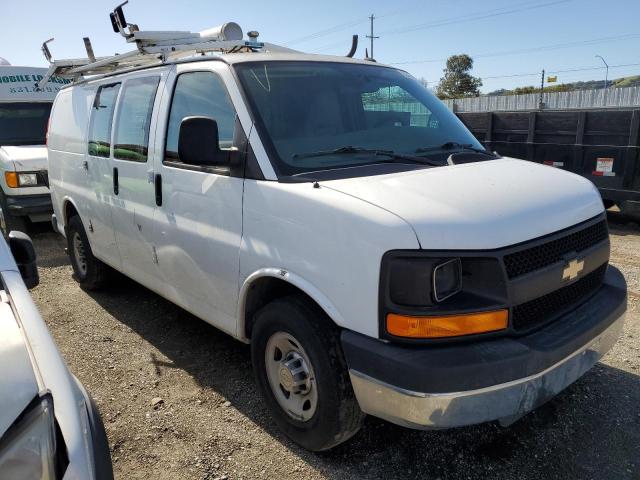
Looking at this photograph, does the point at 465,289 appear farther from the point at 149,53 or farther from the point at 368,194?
the point at 149,53

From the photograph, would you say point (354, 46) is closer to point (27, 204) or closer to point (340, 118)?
point (340, 118)

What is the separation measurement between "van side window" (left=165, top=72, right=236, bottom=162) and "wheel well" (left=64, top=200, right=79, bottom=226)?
97.5 inches

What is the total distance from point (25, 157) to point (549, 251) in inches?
306

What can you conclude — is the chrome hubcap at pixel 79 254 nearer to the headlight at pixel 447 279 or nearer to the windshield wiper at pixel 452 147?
the windshield wiper at pixel 452 147

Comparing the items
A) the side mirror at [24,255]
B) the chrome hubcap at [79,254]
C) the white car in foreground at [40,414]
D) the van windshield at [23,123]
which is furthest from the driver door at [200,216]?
the van windshield at [23,123]

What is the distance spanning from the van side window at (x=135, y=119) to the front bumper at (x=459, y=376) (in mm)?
2412

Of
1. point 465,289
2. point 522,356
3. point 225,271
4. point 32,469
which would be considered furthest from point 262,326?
point 32,469

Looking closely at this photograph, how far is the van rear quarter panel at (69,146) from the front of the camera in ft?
16.5

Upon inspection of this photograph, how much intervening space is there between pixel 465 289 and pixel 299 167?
111 cm

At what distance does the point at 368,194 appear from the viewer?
94.9 inches

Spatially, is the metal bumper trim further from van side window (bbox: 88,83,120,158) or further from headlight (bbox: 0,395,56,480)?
van side window (bbox: 88,83,120,158)

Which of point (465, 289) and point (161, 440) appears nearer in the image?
point (465, 289)

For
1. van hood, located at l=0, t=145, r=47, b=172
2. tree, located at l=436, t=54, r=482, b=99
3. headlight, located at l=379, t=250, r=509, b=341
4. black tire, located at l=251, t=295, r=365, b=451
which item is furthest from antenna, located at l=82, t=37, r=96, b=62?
tree, located at l=436, t=54, r=482, b=99

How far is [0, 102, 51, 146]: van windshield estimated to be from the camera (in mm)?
8711
